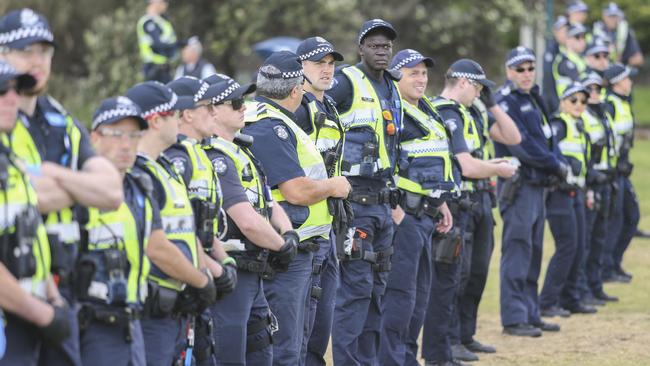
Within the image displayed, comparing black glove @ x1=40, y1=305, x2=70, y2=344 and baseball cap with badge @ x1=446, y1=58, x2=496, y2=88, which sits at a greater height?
baseball cap with badge @ x1=446, y1=58, x2=496, y2=88

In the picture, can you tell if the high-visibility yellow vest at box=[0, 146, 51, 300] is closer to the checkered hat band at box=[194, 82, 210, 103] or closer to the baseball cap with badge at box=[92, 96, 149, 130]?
the baseball cap with badge at box=[92, 96, 149, 130]

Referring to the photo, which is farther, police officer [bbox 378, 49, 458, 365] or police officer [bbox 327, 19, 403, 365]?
police officer [bbox 378, 49, 458, 365]

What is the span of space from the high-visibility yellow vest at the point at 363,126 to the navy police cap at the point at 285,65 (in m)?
0.99

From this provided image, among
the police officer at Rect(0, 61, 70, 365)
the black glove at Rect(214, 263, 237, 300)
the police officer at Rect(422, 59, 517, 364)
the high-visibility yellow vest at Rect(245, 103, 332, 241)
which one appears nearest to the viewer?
the police officer at Rect(0, 61, 70, 365)

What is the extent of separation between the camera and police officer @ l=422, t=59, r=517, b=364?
10422 mm

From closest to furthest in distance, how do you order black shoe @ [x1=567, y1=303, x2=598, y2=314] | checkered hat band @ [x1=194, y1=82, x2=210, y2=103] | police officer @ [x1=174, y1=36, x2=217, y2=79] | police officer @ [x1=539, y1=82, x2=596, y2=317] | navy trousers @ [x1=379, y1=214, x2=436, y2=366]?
checkered hat band @ [x1=194, y1=82, x2=210, y2=103], navy trousers @ [x1=379, y1=214, x2=436, y2=366], police officer @ [x1=539, y1=82, x2=596, y2=317], black shoe @ [x1=567, y1=303, x2=598, y2=314], police officer @ [x1=174, y1=36, x2=217, y2=79]

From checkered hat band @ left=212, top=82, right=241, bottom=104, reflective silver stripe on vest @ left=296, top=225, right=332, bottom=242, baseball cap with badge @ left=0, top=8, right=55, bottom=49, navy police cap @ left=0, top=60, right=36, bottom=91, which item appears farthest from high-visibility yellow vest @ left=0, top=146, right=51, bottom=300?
reflective silver stripe on vest @ left=296, top=225, right=332, bottom=242

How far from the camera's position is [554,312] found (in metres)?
13.0

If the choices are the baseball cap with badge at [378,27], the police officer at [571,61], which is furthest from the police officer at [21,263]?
the police officer at [571,61]

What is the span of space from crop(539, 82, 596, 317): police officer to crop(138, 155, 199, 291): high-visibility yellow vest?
6.85 meters

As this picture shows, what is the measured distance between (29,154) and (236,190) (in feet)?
6.34

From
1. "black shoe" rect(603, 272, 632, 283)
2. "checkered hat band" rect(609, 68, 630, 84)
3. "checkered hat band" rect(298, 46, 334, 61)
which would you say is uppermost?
"checkered hat band" rect(609, 68, 630, 84)

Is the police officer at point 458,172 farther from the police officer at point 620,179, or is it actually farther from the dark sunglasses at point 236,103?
the police officer at point 620,179

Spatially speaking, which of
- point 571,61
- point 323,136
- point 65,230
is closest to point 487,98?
point 323,136
